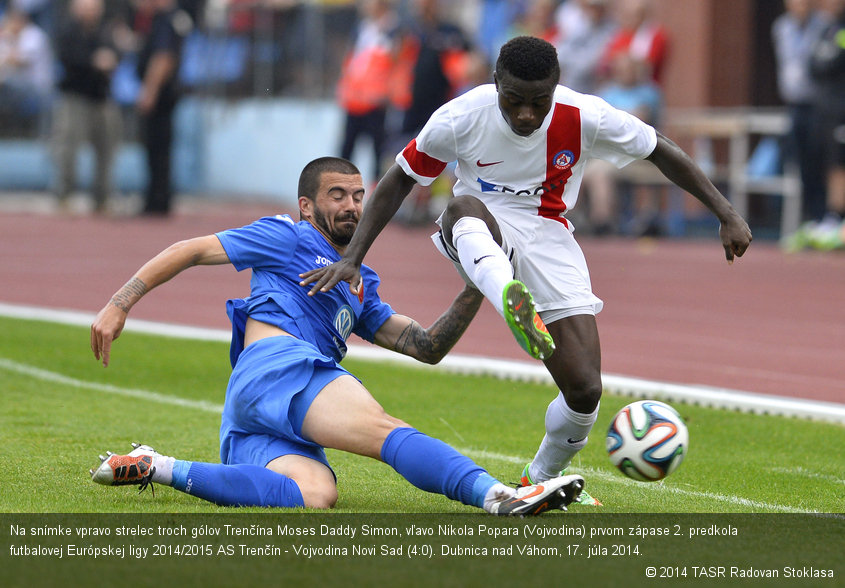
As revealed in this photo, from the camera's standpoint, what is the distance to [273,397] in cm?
570

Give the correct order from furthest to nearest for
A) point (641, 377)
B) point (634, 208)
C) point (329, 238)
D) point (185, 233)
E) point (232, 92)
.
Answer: point (232, 92) < point (634, 208) < point (185, 233) < point (641, 377) < point (329, 238)

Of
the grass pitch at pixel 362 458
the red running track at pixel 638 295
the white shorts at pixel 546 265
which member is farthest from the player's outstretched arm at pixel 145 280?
the red running track at pixel 638 295

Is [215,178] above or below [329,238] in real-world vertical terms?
below

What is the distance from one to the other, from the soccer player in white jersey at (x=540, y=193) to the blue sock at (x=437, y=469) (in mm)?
730

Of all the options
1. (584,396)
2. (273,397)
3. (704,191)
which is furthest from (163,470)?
(704,191)

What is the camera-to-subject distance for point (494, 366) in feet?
33.0

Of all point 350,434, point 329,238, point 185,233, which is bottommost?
point 185,233

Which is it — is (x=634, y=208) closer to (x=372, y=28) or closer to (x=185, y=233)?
(x=372, y=28)

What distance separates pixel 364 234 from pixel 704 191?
4.89 feet

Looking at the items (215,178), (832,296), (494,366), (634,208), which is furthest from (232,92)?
(494,366)

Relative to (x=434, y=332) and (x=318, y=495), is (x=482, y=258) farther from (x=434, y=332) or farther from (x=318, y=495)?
(x=318, y=495)

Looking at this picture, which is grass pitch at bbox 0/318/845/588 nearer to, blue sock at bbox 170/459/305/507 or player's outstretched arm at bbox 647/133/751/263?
blue sock at bbox 170/459/305/507

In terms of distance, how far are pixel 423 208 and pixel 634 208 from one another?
10.4ft

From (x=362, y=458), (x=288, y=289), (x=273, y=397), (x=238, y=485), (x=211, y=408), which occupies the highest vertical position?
(x=288, y=289)
